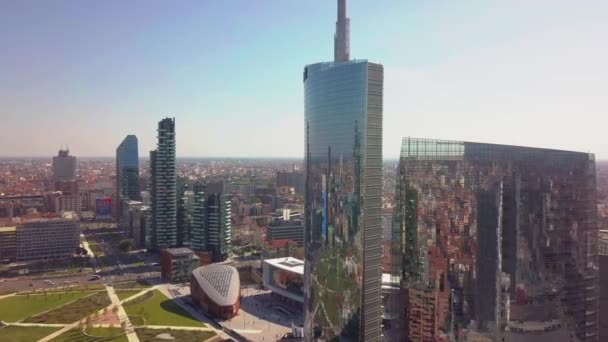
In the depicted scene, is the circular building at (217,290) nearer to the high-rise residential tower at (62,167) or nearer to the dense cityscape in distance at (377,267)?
the dense cityscape in distance at (377,267)

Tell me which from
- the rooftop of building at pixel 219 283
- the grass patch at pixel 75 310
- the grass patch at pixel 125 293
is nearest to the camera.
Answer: the grass patch at pixel 75 310

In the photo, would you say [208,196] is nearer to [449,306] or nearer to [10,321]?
[10,321]

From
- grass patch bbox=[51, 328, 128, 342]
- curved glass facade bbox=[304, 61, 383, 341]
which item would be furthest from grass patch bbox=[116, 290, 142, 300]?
curved glass facade bbox=[304, 61, 383, 341]

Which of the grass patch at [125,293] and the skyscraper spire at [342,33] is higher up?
the skyscraper spire at [342,33]

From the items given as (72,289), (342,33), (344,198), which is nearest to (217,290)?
(72,289)

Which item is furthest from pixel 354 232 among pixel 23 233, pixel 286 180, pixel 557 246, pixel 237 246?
pixel 286 180

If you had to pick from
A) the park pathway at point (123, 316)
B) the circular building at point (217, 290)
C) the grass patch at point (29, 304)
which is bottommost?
the park pathway at point (123, 316)

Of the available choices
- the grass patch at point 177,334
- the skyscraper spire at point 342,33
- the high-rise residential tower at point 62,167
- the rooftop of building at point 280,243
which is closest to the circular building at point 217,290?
the grass patch at point 177,334
